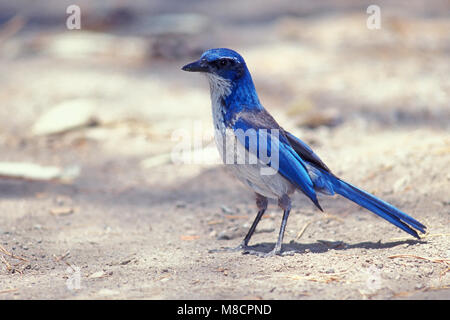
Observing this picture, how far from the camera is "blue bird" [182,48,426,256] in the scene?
158 inches

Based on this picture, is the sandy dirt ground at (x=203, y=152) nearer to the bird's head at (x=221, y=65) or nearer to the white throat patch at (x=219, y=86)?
the white throat patch at (x=219, y=86)

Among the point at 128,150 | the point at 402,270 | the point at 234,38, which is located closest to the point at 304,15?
the point at 234,38

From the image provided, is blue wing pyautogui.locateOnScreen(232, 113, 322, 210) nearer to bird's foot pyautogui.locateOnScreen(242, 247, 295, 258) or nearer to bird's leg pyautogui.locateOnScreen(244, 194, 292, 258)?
bird's leg pyautogui.locateOnScreen(244, 194, 292, 258)

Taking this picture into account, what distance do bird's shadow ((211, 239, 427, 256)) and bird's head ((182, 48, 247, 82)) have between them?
1.17 metres

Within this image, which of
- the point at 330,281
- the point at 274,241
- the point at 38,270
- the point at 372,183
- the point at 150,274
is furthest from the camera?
the point at 372,183

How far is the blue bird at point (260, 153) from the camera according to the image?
4.02 meters

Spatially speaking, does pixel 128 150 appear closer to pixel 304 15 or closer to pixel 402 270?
pixel 402 270

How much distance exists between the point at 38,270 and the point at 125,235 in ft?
2.86

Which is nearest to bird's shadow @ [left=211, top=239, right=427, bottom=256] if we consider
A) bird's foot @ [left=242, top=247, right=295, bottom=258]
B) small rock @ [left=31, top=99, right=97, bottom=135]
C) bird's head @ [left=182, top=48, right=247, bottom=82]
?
bird's foot @ [left=242, top=247, right=295, bottom=258]

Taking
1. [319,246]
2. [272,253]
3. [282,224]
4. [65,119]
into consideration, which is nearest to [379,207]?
[319,246]

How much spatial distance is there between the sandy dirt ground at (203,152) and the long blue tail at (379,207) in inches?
5.4

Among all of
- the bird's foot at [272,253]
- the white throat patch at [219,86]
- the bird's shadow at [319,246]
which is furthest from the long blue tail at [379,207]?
the white throat patch at [219,86]

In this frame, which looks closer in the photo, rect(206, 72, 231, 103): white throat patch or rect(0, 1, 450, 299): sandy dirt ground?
rect(0, 1, 450, 299): sandy dirt ground

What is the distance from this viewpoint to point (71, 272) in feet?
12.5
